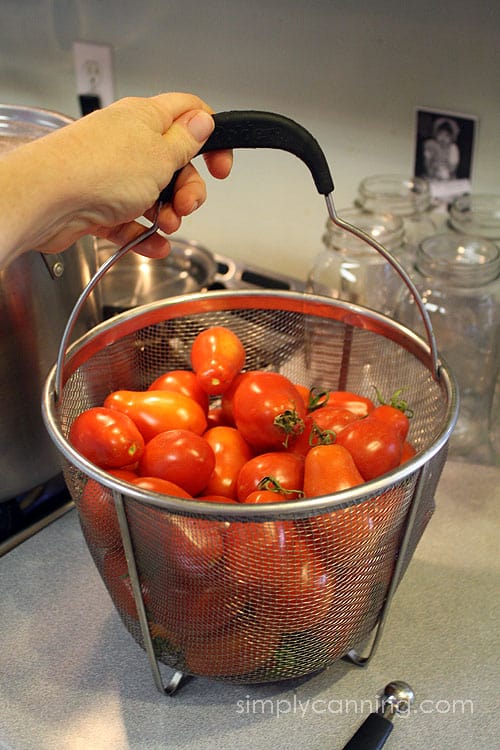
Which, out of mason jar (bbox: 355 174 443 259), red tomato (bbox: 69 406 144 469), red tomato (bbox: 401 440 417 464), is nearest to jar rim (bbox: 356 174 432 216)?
mason jar (bbox: 355 174 443 259)

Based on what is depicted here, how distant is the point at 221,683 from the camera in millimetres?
555

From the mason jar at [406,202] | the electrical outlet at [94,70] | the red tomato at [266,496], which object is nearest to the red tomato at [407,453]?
the red tomato at [266,496]

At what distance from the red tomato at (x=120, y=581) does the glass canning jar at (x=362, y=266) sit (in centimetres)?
49

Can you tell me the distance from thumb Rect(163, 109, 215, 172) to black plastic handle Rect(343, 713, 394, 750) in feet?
1.36

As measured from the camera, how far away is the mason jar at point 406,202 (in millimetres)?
964

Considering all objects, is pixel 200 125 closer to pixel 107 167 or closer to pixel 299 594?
pixel 107 167

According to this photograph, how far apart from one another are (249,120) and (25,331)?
0.27m

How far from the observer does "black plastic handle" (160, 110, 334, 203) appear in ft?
1.69

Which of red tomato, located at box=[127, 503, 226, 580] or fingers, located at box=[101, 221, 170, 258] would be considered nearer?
red tomato, located at box=[127, 503, 226, 580]

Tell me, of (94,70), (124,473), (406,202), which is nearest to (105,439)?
(124,473)

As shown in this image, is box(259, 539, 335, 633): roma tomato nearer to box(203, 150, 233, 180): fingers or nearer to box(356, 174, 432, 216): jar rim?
box(203, 150, 233, 180): fingers

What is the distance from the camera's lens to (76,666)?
0.58 meters

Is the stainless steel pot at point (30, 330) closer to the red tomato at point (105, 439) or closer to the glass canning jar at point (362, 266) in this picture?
the red tomato at point (105, 439)

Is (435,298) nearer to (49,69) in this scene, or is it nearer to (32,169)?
(32,169)
